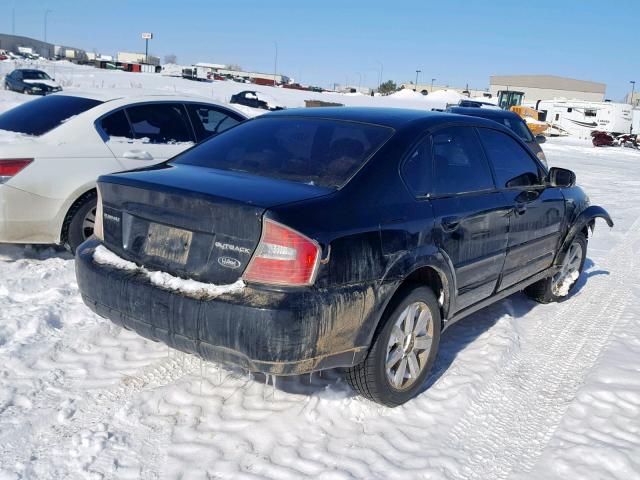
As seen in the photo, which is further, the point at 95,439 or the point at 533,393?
the point at 533,393

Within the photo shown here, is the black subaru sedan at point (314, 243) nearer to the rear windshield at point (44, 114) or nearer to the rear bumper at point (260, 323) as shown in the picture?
the rear bumper at point (260, 323)

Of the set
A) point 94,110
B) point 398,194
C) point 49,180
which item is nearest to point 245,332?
point 398,194

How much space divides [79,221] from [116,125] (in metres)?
1.03

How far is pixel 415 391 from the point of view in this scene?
3625 mm

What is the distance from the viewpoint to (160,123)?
20.3ft

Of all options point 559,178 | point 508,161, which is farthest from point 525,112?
point 508,161

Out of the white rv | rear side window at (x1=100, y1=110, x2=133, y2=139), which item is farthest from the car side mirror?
the white rv

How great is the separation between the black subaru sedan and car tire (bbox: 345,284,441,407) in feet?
0.03

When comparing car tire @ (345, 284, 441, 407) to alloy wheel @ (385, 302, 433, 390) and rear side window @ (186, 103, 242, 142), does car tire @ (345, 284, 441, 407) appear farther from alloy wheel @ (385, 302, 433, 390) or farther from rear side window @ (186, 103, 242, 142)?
A: rear side window @ (186, 103, 242, 142)

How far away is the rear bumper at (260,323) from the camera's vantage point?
9.18 feet

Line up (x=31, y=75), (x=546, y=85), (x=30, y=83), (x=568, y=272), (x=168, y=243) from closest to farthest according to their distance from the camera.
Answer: (x=168, y=243), (x=568, y=272), (x=30, y=83), (x=31, y=75), (x=546, y=85)

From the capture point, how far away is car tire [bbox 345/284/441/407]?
10.7 feet

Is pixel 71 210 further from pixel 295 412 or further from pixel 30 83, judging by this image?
pixel 30 83

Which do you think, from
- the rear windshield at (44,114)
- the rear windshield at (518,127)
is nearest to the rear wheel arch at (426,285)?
the rear windshield at (44,114)
